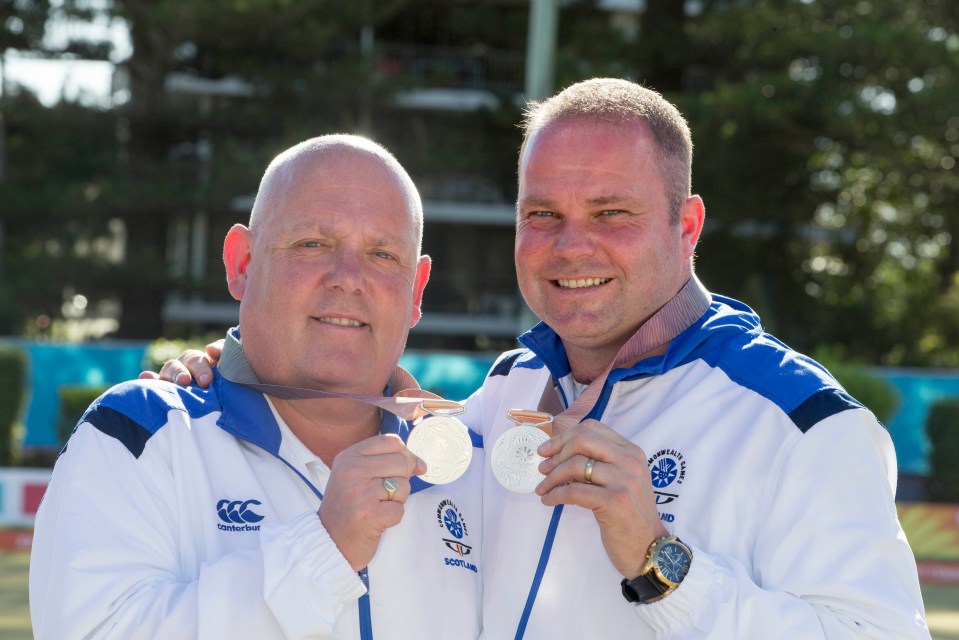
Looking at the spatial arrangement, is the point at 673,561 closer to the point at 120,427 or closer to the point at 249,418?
the point at 249,418

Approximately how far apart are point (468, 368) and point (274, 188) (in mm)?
12066

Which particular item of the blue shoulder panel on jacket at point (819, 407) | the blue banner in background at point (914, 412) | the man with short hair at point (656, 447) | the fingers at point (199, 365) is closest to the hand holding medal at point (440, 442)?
the man with short hair at point (656, 447)

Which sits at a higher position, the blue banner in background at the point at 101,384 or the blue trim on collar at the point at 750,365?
the blue trim on collar at the point at 750,365

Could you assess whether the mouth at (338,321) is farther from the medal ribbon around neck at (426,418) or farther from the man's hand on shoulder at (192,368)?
the man's hand on shoulder at (192,368)

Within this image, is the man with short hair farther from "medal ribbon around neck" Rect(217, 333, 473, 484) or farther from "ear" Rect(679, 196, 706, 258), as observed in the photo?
"medal ribbon around neck" Rect(217, 333, 473, 484)

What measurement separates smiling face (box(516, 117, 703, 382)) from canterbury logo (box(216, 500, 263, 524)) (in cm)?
101

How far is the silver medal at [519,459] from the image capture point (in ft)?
10.2

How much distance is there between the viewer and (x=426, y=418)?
3.12 m

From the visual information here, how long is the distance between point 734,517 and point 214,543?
126 centimetres

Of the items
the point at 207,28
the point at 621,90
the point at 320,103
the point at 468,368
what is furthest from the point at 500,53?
the point at 621,90

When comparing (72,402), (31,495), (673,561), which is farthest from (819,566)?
(72,402)

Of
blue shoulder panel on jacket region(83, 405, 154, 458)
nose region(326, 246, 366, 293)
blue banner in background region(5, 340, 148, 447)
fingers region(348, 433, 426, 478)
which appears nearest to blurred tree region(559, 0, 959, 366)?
blue banner in background region(5, 340, 148, 447)

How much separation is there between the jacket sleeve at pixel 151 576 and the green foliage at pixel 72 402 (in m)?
12.3

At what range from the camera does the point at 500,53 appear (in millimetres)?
31469
